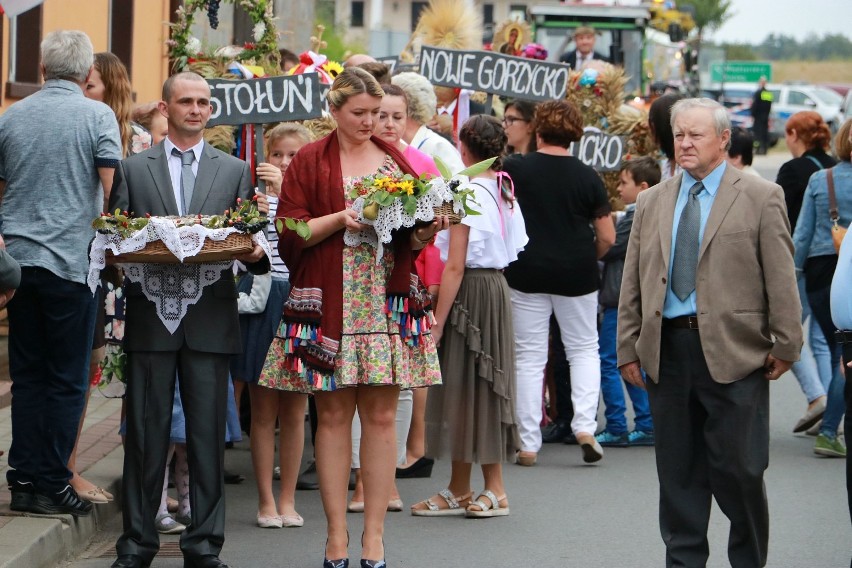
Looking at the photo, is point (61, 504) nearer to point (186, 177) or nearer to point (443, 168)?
point (186, 177)

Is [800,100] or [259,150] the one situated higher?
[800,100]

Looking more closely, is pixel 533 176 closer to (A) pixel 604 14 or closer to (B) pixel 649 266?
(B) pixel 649 266

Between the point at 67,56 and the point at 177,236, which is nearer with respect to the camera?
the point at 177,236

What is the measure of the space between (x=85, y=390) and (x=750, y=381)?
9.88ft

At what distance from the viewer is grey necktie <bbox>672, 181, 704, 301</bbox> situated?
573cm

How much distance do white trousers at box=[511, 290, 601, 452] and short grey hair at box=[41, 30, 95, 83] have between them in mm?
3174

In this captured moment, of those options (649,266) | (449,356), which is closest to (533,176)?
(449,356)

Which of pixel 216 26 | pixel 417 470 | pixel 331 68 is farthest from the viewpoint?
pixel 331 68

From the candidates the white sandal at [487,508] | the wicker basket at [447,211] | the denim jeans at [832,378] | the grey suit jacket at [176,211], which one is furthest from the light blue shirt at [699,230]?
the denim jeans at [832,378]

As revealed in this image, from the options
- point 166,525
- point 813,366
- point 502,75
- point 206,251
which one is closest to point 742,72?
point 813,366

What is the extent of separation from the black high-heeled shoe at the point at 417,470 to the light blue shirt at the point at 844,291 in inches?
125

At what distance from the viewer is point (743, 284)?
5660 mm

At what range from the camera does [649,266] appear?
584 cm

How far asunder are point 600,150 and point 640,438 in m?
2.18
